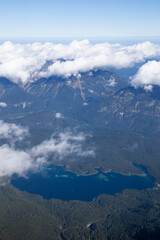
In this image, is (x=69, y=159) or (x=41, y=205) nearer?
(x=41, y=205)

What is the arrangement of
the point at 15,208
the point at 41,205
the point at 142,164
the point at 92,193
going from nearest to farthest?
the point at 15,208
the point at 41,205
the point at 92,193
the point at 142,164

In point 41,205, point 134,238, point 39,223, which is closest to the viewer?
point 134,238

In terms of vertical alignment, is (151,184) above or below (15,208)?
below

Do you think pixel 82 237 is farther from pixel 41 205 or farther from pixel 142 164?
pixel 142 164

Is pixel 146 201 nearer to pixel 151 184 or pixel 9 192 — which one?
pixel 151 184

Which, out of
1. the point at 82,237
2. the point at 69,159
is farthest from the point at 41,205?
the point at 69,159

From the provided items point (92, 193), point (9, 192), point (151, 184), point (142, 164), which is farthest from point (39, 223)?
point (142, 164)
